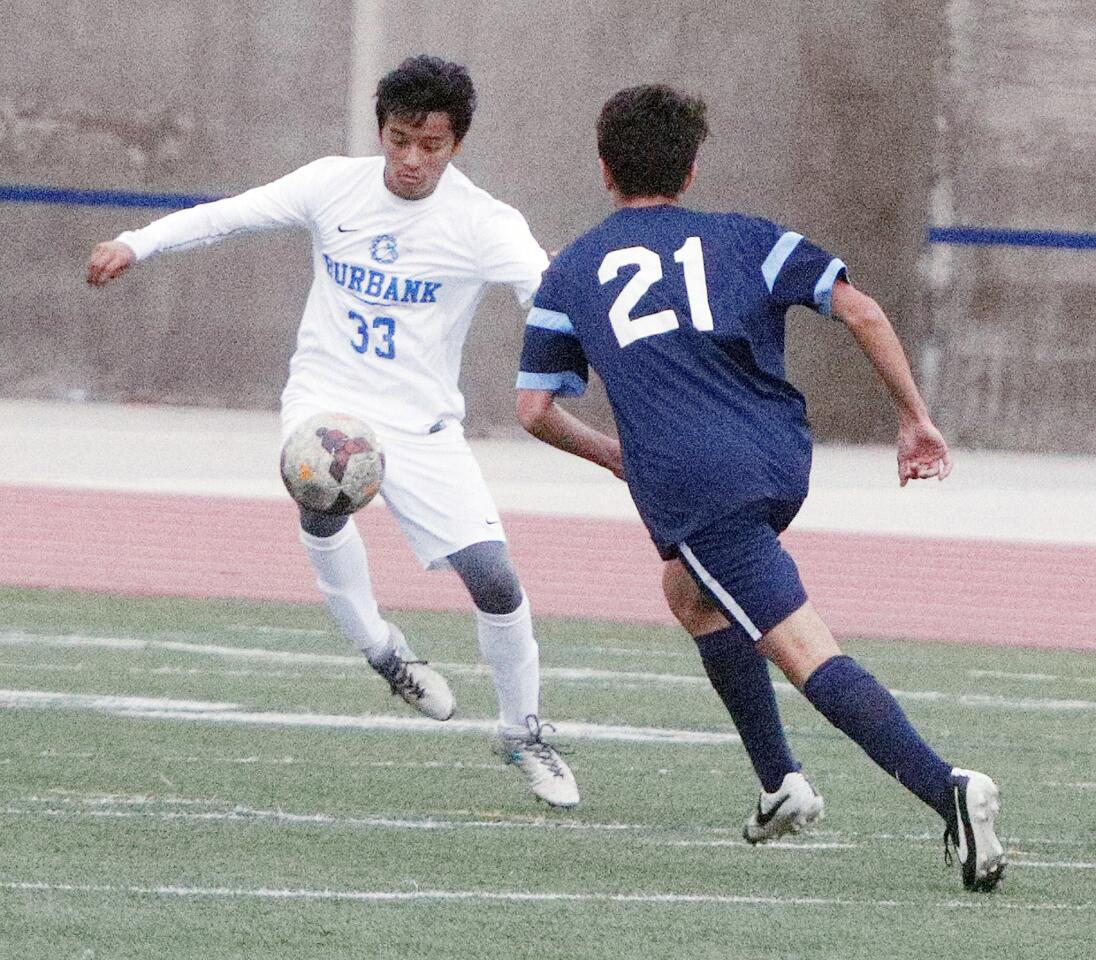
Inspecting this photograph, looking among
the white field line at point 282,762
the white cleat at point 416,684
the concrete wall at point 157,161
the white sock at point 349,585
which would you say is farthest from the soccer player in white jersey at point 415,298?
the concrete wall at point 157,161

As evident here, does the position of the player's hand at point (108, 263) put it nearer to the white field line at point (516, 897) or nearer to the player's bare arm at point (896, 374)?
the white field line at point (516, 897)

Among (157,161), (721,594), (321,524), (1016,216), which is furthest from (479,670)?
(157,161)

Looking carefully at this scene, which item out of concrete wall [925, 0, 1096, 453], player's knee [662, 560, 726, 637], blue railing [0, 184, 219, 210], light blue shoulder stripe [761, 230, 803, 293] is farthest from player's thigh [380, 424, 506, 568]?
blue railing [0, 184, 219, 210]

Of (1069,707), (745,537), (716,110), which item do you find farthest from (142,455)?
(745,537)

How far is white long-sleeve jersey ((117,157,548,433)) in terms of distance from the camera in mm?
7398

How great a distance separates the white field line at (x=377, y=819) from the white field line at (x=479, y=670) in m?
2.73

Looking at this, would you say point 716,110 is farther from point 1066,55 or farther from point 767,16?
point 1066,55

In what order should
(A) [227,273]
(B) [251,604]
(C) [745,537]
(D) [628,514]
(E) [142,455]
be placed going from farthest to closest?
1. (A) [227,273]
2. (E) [142,455]
3. (D) [628,514]
4. (B) [251,604]
5. (C) [745,537]

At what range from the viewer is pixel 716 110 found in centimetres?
2017

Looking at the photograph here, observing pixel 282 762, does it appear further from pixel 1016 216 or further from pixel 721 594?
pixel 1016 216

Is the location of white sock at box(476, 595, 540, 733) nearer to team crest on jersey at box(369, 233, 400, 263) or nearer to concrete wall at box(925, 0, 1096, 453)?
team crest on jersey at box(369, 233, 400, 263)

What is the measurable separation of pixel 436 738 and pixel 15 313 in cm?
1417

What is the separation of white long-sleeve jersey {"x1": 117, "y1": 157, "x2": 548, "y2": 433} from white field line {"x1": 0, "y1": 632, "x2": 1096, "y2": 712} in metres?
2.24

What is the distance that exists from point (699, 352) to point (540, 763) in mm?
1600
